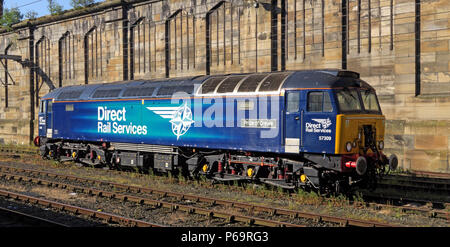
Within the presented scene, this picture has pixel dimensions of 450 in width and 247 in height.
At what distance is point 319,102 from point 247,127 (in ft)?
8.88

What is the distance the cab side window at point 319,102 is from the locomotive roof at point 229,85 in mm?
243

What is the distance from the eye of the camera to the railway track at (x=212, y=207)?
411 inches

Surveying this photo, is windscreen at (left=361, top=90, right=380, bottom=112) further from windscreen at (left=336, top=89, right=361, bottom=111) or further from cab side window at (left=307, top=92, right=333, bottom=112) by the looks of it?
cab side window at (left=307, top=92, right=333, bottom=112)

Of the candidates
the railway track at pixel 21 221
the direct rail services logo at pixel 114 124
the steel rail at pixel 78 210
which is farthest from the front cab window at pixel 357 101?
the direct rail services logo at pixel 114 124

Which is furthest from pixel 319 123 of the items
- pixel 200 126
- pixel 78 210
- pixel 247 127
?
pixel 78 210

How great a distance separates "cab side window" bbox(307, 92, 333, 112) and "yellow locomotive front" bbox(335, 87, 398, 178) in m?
0.30

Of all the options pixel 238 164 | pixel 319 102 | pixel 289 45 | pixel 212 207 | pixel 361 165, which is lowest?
pixel 212 207

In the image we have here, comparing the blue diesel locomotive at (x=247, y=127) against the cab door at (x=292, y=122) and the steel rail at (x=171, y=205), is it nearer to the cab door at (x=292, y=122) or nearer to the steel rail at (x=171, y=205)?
the cab door at (x=292, y=122)

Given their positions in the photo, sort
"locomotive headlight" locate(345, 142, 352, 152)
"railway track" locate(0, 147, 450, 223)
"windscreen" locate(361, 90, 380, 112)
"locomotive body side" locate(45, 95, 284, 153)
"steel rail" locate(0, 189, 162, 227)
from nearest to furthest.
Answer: "steel rail" locate(0, 189, 162, 227) → "railway track" locate(0, 147, 450, 223) → "locomotive headlight" locate(345, 142, 352, 152) → "windscreen" locate(361, 90, 380, 112) → "locomotive body side" locate(45, 95, 284, 153)

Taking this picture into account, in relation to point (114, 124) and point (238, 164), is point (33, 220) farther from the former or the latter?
point (114, 124)

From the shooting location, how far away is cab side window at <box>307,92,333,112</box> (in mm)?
12469

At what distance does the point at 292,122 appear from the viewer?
13188mm

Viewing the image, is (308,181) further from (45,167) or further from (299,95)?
(45,167)

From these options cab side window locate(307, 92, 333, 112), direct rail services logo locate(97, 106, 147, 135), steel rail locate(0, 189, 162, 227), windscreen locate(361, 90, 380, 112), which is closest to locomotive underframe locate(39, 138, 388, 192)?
direct rail services logo locate(97, 106, 147, 135)
